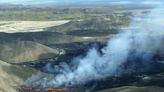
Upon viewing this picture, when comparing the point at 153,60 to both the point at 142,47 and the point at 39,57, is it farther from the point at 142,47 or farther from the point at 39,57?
the point at 39,57

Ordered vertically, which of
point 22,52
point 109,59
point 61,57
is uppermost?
point 22,52

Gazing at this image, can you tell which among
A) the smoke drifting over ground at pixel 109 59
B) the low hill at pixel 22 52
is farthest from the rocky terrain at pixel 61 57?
the smoke drifting over ground at pixel 109 59

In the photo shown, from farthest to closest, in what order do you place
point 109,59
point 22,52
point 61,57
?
1. point 22,52
2. point 61,57
3. point 109,59

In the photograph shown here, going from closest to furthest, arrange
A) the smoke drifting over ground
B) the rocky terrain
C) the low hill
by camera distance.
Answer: the rocky terrain, the smoke drifting over ground, the low hill

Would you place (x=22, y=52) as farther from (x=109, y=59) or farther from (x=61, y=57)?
(x=109, y=59)

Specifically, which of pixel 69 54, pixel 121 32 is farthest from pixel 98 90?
pixel 121 32

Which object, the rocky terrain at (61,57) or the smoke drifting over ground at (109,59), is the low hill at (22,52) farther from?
the smoke drifting over ground at (109,59)

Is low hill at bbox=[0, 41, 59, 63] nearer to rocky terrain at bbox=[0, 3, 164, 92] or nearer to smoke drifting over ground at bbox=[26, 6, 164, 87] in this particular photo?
rocky terrain at bbox=[0, 3, 164, 92]

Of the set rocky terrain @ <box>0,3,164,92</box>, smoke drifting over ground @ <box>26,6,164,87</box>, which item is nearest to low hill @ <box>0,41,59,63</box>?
rocky terrain @ <box>0,3,164,92</box>

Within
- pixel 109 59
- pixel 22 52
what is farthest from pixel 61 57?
pixel 109 59
